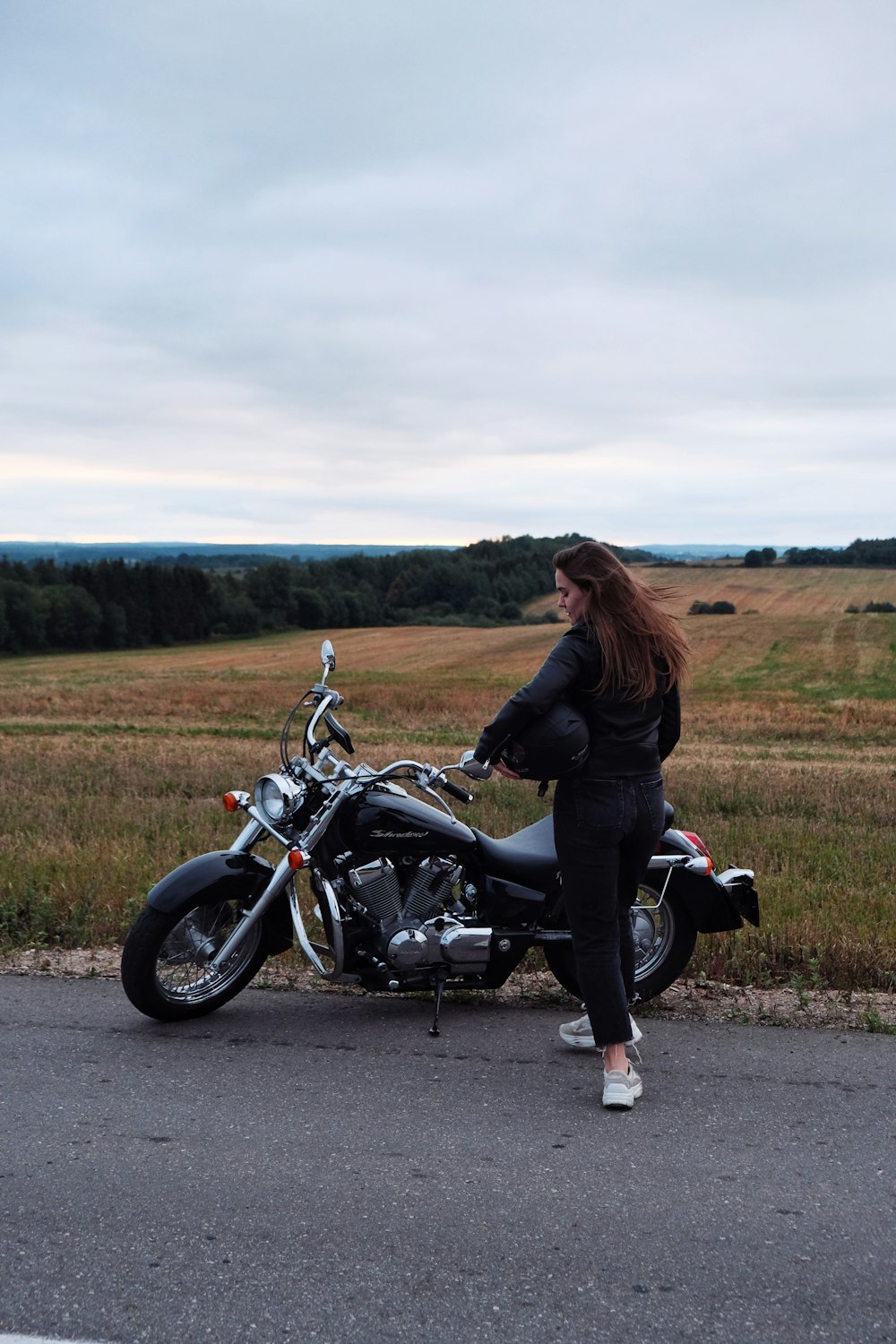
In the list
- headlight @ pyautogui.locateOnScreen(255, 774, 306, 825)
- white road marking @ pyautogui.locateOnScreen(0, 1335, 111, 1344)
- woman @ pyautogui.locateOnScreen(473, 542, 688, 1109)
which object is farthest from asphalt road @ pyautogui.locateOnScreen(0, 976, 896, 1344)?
headlight @ pyautogui.locateOnScreen(255, 774, 306, 825)

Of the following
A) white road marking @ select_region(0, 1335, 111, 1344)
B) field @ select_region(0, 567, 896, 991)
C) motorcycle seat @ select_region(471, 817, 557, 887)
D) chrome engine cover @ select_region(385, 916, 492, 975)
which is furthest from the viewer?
field @ select_region(0, 567, 896, 991)

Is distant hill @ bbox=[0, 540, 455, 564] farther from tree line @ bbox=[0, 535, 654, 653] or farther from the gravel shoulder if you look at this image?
the gravel shoulder

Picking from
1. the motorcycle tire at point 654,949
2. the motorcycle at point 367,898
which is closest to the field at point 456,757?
the motorcycle tire at point 654,949

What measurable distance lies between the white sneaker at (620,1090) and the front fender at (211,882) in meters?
1.72

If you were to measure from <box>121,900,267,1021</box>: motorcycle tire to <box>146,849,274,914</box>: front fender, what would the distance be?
2.1 inches

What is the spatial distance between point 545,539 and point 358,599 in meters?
15.7

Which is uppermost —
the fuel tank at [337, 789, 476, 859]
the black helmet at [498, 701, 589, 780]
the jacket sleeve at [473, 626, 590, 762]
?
the jacket sleeve at [473, 626, 590, 762]

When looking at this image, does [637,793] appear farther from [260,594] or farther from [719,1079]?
[260,594]

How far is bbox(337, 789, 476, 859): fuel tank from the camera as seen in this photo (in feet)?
16.0

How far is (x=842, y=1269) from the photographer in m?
2.99

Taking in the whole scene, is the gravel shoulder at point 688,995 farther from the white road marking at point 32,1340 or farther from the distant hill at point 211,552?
the distant hill at point 211,552

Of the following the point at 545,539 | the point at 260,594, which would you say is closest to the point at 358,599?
the point at 260,594

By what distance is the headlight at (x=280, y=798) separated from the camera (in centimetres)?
490

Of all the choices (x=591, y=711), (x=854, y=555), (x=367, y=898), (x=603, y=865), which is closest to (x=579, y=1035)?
(x=603, y=865)
